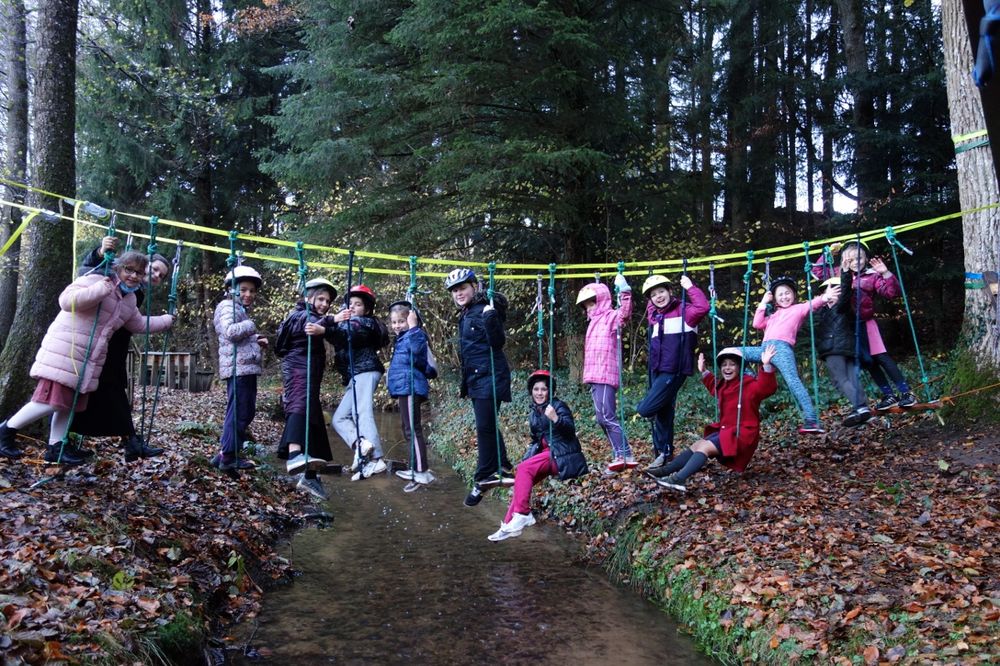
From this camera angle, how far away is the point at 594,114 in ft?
35.8

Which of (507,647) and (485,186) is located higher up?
(485,186)

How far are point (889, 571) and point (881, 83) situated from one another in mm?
11170

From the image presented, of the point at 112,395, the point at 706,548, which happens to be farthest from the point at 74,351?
the point at 706,548

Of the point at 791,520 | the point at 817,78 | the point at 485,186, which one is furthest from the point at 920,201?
the point at 791,520

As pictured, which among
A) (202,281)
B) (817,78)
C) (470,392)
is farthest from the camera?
(202,281)

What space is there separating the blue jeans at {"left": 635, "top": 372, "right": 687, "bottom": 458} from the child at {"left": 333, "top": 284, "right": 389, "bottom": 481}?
8.33ft

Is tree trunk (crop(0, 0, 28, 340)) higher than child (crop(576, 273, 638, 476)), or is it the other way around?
tree trunk (crop(0, 0, 28, 340))

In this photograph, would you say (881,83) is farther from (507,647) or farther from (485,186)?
(507,647)

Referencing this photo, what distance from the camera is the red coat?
6.86 metres

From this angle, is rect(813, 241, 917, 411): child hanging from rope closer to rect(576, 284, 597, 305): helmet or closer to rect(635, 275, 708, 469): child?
rect(635, 275, 708, 469): child

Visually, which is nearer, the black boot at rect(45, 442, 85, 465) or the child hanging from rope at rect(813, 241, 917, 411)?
the black boot at rect(45, 442, 85, 465)

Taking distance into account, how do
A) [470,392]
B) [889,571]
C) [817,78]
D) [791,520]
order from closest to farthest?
[889,571] → [791,520] → [470,392] → [817,78]

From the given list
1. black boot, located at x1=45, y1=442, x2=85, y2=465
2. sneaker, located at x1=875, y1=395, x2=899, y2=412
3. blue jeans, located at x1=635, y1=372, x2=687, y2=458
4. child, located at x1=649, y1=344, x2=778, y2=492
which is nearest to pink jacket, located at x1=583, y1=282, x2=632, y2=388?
blue jeans, located at x1=635, y1=372, x2=687, y2=458

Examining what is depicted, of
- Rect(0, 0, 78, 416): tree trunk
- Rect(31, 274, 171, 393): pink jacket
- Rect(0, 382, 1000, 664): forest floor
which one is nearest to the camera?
Rect(0, 382, 1000, 664): forest floor
